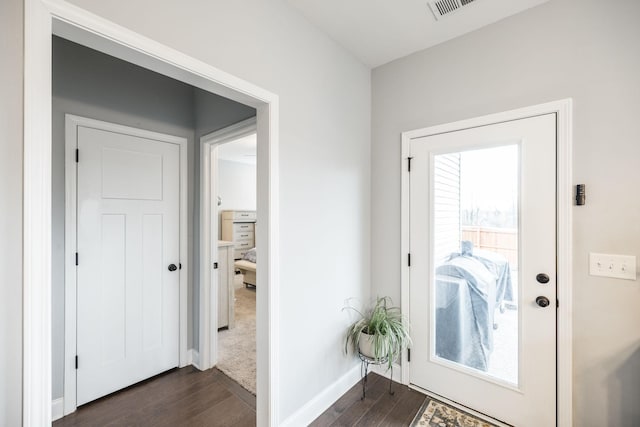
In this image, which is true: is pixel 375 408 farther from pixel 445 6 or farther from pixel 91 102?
pixel 91 102

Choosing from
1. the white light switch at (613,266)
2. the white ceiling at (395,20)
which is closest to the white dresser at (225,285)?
the white ceiling at (395,20)

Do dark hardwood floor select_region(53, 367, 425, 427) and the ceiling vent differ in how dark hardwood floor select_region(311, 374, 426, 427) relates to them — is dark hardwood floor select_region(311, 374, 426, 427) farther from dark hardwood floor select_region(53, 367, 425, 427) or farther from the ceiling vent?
the ceiling vent

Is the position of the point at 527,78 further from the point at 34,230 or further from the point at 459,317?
the point at 34,230

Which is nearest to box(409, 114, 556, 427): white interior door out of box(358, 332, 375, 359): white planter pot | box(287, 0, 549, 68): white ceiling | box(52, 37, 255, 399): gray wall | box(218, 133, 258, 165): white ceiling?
box(358, 332, 375, 359): white planter pot

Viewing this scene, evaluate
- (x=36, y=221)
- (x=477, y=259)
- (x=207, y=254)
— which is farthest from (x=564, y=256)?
(x=207, y=254)

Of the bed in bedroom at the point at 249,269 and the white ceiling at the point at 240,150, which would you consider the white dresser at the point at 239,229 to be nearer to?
the bed in bedroom at the point at 249,269

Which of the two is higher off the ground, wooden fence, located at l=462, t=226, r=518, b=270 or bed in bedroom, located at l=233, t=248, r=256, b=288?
wooden fence, located at l=462, t=226, r=518, b=270

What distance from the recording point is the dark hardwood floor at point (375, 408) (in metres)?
1.89

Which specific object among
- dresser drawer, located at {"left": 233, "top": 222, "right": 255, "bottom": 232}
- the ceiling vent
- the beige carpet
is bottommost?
the beige carpet

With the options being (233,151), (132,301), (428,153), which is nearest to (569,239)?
(428,153)

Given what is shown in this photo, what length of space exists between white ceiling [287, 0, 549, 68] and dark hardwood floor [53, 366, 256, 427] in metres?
2.84

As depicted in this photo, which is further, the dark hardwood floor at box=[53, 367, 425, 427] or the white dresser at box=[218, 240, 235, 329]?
the white dresser at box=[218, 240, 235, 329]

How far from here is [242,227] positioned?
7.01 m

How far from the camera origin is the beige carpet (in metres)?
2.46
